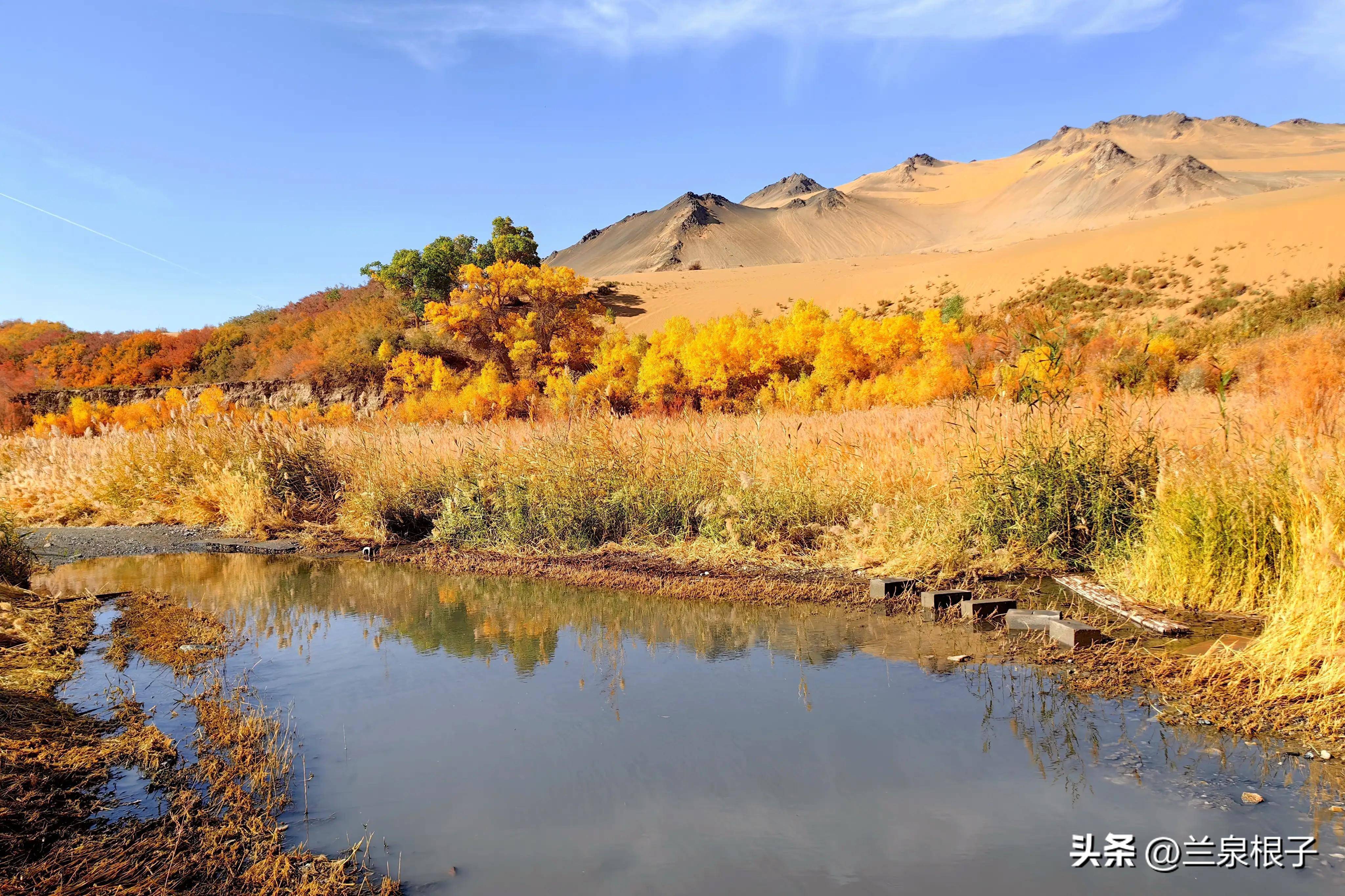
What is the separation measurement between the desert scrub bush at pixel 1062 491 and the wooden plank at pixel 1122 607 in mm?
437

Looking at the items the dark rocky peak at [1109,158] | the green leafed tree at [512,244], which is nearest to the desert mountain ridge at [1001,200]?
the dark rocky peak at [1109,158]

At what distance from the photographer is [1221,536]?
612 centimetres

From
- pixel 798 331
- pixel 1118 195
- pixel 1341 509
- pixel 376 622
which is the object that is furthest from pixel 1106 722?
pixel 1118 195

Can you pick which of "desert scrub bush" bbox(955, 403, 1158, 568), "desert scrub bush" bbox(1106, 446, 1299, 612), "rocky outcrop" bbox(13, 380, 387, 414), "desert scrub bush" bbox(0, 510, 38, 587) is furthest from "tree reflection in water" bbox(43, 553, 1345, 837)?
"rocky outcrop" bbox(13, 380, 387, 414)

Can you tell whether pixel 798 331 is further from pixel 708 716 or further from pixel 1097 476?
pixel 708 716

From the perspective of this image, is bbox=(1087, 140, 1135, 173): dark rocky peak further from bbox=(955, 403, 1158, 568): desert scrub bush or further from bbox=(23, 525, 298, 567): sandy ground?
bbox=(23, 525, 298, 567): sandy ground

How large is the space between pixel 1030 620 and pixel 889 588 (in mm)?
1370

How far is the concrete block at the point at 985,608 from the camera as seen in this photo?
6.48 meters

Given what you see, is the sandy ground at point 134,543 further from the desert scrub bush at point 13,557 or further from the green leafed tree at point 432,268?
the green leafed tree at point 432,268

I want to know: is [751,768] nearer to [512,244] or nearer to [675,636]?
[675,636]

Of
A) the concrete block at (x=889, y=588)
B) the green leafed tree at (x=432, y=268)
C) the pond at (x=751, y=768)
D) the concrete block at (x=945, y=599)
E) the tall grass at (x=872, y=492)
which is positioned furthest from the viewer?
the green leafed tree at (x=432, y=268)

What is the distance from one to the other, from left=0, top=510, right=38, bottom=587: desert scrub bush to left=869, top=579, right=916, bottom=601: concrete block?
8.04m

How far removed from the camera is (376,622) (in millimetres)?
7457

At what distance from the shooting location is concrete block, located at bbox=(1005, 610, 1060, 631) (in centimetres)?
592
